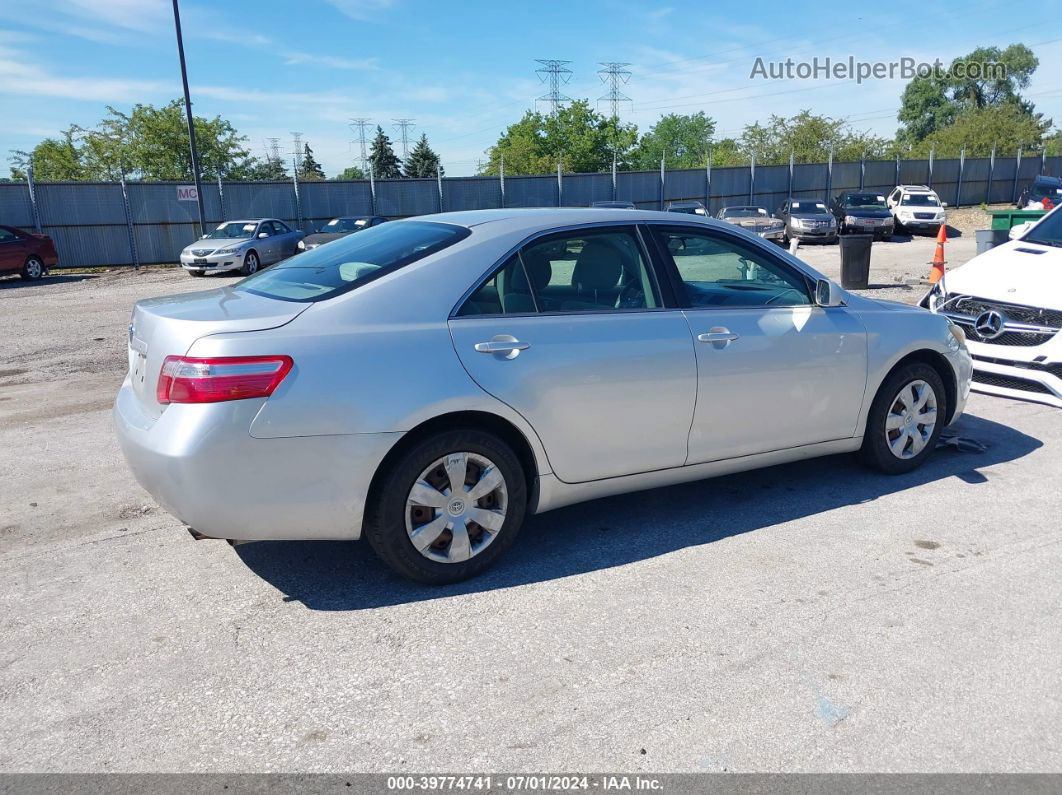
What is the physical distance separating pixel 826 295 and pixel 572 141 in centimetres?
7884

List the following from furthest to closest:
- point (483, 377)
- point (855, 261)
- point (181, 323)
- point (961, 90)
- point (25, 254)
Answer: point (961, 90), point (25, 254), point (855, 261), point (483, 377), point (181, 323)

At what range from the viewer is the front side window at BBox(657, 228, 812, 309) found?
14.8 ft

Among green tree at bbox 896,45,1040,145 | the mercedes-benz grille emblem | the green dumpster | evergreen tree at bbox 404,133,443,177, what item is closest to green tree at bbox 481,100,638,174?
evergreen tree at bbox 404,133,443,177

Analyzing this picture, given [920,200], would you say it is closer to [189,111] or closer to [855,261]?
[855,261]

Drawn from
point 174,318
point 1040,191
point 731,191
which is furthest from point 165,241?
point 1040,191

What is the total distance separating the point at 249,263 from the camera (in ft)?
72.6

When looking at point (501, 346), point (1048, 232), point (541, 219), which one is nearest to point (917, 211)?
point (1048, 232)

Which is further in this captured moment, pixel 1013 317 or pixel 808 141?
pixel 808 141

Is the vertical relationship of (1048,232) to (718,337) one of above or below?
above

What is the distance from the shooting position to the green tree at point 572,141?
79.2m

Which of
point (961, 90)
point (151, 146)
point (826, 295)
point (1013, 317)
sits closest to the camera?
point (826, 295)

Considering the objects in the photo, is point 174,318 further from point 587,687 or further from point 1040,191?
point 1040,191

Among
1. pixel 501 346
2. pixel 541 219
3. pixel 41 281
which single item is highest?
pixel 541 219

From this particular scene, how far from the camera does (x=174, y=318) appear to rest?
3635 mm
